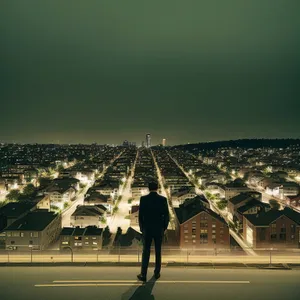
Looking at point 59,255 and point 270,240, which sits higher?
point 59,255

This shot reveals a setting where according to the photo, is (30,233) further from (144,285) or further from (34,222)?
(144,285)

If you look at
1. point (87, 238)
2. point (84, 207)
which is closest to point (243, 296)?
point (87, 238)

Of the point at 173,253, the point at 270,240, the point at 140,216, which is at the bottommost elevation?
the point at 270,240

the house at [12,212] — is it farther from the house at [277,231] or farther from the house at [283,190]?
the house at [283,190]

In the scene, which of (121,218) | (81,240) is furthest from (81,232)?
(121,218)

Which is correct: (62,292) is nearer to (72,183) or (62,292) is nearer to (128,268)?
(128,268)

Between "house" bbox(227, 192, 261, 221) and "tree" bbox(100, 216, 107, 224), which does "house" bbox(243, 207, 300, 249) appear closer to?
"house" bbox(227, 192, 261, 221)

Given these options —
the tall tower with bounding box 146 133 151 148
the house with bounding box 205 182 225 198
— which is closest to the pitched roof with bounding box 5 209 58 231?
the house with bounding box 205 182 225 198
